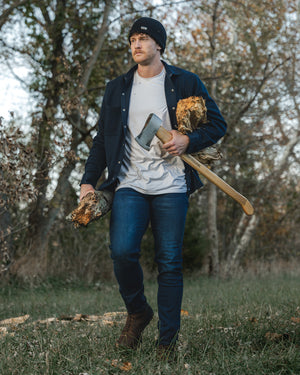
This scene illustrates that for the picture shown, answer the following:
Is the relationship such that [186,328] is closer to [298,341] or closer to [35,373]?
[298,341]

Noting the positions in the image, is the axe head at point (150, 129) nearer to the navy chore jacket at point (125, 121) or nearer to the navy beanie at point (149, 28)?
the navy chore jacket at point (125, 121)

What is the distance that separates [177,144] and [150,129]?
0.61ft

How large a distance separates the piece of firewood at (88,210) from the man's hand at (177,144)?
54cm

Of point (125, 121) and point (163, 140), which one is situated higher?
point (125, 121)

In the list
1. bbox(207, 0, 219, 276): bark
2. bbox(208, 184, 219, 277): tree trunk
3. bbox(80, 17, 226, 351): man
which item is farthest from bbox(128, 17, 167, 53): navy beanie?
bbox(208, 184, 219, 277): tree trunk

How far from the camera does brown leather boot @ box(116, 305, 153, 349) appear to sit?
120 inches

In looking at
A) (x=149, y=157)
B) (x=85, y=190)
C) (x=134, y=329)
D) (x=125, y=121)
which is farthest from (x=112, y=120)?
(x=134, y=329)

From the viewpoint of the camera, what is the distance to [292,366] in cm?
268

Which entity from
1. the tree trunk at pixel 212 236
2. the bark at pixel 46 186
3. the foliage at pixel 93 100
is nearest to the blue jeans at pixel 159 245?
the foliage at pixel 93 100

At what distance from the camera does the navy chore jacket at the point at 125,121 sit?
314cm

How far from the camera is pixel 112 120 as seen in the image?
328 centimetres

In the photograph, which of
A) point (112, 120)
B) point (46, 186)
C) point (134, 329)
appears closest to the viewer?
point (134, 329)

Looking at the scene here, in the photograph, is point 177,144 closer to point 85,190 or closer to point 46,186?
point 85,190

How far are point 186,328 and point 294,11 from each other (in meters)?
12.5
